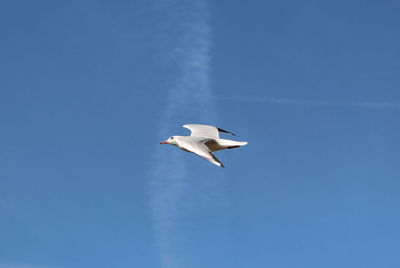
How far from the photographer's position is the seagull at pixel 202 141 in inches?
2053

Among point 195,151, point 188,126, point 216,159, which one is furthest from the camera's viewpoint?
point 188,126

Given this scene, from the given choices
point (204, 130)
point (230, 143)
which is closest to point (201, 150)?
point (230, 143)

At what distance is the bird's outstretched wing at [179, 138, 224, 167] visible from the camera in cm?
4633

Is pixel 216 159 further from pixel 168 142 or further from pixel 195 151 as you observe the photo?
pixel 168 142

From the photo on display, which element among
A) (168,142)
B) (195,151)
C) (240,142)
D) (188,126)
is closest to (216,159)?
(195,151)

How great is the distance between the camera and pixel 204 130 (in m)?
67.0

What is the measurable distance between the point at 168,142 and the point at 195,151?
14759 mm

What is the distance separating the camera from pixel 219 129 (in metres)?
69.3

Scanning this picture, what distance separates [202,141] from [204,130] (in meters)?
8.22

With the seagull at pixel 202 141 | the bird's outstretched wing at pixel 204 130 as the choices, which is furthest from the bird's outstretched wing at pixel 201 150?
the bird's outstretched wing at pixel 204 130

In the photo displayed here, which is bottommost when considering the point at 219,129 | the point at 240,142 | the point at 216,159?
the point at 216,159

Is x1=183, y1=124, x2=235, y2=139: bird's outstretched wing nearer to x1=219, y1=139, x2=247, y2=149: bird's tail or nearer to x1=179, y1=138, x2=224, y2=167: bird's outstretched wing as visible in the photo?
x1=219, y1=139, x2=247, y2=149: bird's tail

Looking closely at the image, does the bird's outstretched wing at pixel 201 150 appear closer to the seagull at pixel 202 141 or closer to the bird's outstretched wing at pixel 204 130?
the seagull at pixel 202 141

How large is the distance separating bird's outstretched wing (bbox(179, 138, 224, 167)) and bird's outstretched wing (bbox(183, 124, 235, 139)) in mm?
7613
